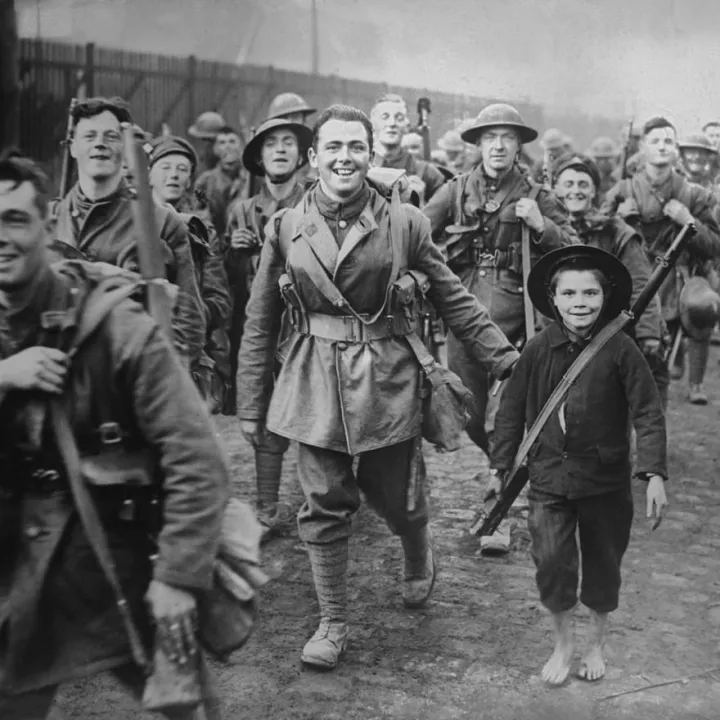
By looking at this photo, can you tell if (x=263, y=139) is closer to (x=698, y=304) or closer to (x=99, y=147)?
(x=99, y=147)

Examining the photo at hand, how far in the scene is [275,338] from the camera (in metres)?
4.98

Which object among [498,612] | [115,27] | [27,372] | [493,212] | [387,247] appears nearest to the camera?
[27,372]

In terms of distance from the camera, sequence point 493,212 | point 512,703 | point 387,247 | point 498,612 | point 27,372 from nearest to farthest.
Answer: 1. point 27,372
2. point 512,703
3. point 387,247
4. point 498,612
5. point 493,212

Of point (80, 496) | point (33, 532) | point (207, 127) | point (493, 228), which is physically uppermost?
point (207, 127)

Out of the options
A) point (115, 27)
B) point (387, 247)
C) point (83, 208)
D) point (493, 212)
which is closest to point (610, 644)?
point (387, 247)

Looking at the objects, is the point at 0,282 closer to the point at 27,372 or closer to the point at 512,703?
the point at 27,372

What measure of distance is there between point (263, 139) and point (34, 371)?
4604 millimetres

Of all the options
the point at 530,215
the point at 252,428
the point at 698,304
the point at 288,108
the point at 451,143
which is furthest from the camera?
the point at 451,143

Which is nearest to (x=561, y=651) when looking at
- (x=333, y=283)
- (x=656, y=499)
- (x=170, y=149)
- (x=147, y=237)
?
(x=656, y=499)

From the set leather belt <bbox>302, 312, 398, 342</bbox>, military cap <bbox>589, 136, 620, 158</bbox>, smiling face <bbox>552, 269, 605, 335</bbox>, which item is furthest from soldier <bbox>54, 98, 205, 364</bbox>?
military cap <bbox>589, 136, 620, 158</bbox>

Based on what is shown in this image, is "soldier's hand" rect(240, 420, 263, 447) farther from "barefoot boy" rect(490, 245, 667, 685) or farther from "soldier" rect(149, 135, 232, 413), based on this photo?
"barefoot boy" rect(490, 245, 667, 685)

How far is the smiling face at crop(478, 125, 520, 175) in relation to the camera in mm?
6355

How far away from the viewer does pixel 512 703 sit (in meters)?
4.18

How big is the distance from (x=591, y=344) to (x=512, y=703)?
139 centimetres
